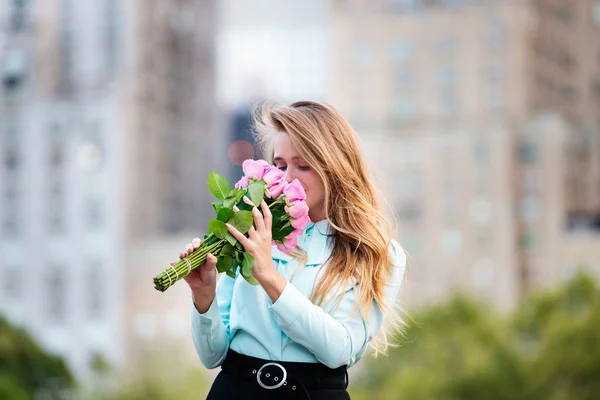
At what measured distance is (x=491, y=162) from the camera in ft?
192

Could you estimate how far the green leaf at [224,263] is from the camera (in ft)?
9.85

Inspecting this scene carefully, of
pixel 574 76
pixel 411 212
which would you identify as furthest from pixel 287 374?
pixel 574 76

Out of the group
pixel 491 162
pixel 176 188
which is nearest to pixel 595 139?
pixel 491 162

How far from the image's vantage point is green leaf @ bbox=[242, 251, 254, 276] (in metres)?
2.94

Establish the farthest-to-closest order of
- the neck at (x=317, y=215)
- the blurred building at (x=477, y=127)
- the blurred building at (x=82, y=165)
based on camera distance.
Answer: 1. the blurred building at (x=82, y=165)
2. the blurred building at (x=477, y=127)
3. the neck at (x=317, y=215)

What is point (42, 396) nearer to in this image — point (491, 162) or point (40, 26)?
point (491, 162)

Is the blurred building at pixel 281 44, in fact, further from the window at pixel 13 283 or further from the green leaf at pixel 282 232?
the green leaf at pixel 282 232

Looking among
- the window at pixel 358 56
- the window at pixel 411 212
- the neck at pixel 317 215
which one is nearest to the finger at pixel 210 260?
the neck at pixel 317 215

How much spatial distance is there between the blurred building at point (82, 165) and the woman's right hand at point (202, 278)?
58.5 meters

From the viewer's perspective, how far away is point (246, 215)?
296 cm

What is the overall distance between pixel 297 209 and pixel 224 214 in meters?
0.22


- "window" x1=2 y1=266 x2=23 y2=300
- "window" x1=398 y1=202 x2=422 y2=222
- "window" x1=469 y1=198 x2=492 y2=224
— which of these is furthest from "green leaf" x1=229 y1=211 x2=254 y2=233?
"window" x1=2 y1=266 x2=23 y2=300

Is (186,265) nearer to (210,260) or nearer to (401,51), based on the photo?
(210,260)

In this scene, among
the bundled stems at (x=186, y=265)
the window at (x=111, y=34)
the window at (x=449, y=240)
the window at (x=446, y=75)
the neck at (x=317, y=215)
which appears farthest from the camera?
the window at (x=111, y=34)
